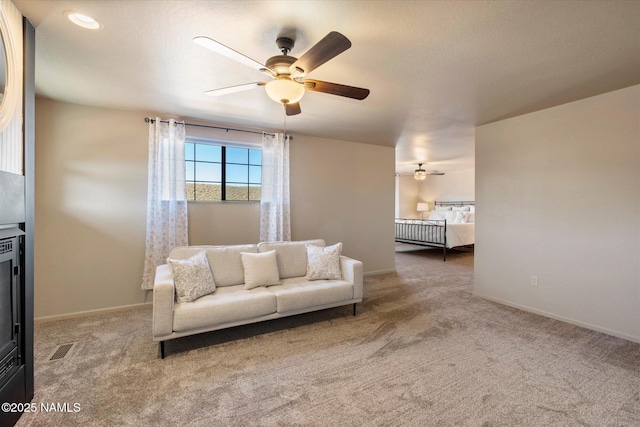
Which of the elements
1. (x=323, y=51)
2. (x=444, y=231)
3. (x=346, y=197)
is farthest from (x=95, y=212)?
(x=444, y=231)

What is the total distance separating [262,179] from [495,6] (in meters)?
3.25

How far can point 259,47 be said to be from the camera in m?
2.05

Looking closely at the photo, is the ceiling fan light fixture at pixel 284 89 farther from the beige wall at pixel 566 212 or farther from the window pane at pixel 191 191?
the beige wall at pixel 566 212

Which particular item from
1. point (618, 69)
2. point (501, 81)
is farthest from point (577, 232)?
point (501, 81)

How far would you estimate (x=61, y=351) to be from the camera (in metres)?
2.42

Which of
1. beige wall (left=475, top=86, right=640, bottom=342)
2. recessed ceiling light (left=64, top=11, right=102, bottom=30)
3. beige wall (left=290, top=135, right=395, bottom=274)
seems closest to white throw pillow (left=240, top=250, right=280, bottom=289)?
beige wall (left=290, top=135, right=395, bottom=274)

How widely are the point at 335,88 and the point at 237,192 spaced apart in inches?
100

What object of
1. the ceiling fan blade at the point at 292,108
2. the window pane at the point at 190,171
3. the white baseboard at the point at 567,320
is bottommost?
the white baseboard at the point at 567,320

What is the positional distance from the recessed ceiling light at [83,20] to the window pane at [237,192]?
7.92 feet

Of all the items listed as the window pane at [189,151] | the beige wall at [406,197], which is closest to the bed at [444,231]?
the beige wall at [406,197]

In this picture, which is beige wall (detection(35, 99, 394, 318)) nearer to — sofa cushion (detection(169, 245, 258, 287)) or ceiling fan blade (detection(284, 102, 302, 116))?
sofa cushion (detection(169, 245, 258, 287))

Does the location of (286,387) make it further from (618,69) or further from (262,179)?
(618,69)

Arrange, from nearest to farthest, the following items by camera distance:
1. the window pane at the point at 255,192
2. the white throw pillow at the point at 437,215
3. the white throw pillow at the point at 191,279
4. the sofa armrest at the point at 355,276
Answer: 1. the white throw pillow at the point at 191,279
2. the sofa armrest at the point at 355,276
3. the window pane at the point at 255,192
4. the white throw pillow at the point at 437,215

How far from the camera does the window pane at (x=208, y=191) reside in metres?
3.89
